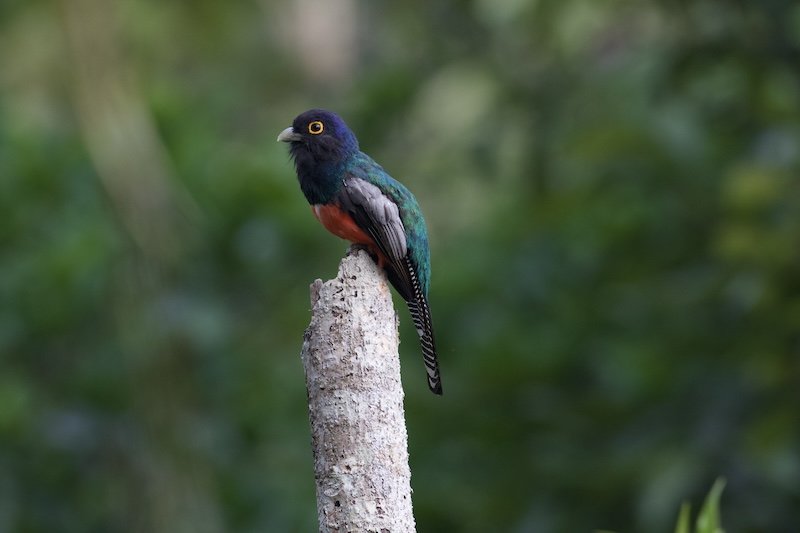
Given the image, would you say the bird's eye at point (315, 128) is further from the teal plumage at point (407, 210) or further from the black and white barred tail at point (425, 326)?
the black and white barred tail at point (425, 326)

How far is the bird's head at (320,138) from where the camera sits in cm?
500

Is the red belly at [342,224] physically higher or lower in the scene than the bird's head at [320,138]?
lower

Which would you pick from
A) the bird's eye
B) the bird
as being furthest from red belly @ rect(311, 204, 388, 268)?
the bird's eye

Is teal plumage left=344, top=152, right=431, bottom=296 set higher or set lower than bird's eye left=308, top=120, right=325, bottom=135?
lower

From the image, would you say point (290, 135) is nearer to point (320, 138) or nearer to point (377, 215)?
point (320, 138)

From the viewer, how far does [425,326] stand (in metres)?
4.66

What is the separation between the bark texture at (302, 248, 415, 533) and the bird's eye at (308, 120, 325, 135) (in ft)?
5.10

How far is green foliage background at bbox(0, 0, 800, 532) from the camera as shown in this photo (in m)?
7.75

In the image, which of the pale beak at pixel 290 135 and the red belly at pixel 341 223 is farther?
the pale beak at pixel 290 135

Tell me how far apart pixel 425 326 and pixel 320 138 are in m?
0.82

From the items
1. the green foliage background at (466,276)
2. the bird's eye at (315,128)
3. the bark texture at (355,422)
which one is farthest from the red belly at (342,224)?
the green foliage background at (466,276)

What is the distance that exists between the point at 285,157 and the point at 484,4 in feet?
11.5

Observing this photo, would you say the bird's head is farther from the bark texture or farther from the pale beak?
the bark texture

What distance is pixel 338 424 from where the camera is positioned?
3.46 metres
